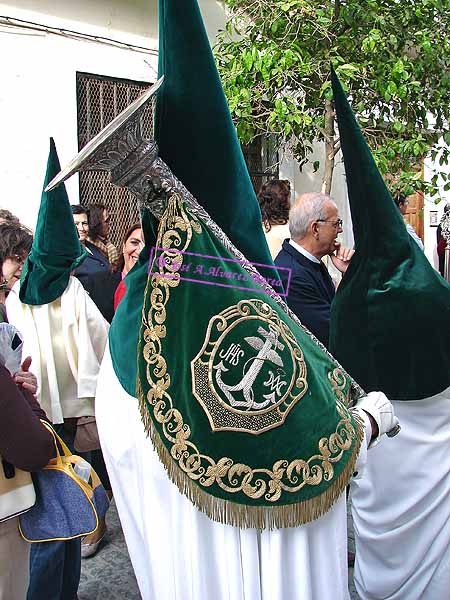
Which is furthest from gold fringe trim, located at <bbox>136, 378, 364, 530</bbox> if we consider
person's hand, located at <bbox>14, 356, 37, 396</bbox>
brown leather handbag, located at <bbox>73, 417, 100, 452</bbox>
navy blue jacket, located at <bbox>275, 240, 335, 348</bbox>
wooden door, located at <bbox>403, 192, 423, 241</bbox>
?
wooden door, located at <bbox>403, 192, 423, 241</bbox>

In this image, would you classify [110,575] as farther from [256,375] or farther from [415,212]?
[415,212]

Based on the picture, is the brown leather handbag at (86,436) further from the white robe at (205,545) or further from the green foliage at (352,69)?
the green foliage at (352,69)

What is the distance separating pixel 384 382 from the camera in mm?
2611

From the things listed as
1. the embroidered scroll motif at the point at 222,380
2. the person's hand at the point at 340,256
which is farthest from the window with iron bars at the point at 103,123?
the embroidered scroll motif at the point at 222,380

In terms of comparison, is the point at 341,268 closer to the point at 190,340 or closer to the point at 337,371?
the point at 337,371

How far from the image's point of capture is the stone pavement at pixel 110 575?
3257 mm

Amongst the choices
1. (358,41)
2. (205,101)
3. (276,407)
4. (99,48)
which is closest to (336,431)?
(276,407)

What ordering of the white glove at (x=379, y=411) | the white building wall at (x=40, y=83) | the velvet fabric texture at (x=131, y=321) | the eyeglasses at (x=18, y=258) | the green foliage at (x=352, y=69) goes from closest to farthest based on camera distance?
the velvet fabric texture at (x=131, y=321)
the white glove at (x=379, y=411)
the eyeglasses at (x=18, y=258)
the green foliage at (x=352, y=69)
the white building wall at (x=40, y=83)

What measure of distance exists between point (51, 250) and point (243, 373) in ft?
7.00

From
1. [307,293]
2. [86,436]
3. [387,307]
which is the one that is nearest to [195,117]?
[387,307]

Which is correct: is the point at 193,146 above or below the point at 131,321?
above

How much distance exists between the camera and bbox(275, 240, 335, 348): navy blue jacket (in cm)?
339

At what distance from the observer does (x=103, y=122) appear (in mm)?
7359

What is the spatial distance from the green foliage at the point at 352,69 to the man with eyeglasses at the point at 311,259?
2.70 meters
